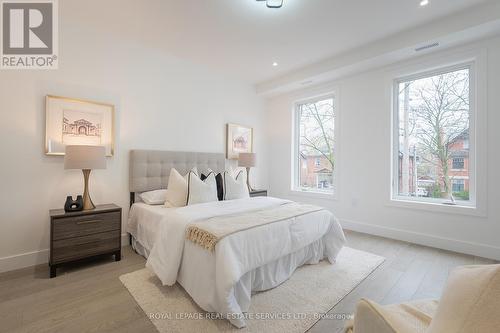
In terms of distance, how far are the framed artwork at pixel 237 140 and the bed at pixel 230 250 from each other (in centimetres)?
176

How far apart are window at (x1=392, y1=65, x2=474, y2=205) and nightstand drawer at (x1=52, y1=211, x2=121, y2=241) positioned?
13.3 ft

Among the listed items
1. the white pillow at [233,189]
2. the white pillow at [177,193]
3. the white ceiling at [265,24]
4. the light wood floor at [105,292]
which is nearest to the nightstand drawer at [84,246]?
the light wood floor at [105,292]

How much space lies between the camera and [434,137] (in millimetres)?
Answer: 3422

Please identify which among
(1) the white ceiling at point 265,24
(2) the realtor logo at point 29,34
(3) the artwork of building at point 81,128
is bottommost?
(3) the artwork of building at point 81,128

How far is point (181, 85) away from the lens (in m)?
3.87

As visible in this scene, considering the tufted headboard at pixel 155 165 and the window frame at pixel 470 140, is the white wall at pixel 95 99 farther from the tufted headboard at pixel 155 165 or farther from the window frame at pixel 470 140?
the window frame at pixel 470 140

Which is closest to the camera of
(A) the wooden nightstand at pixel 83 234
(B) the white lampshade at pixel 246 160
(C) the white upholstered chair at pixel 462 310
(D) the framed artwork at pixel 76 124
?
(C) the white upholstered chair at pixel 462 310

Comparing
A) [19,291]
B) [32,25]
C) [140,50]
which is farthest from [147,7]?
[19,291]

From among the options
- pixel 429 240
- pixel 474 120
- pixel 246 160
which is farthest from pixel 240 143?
pixel 474 120

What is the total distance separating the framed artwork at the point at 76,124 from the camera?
8.82 feet

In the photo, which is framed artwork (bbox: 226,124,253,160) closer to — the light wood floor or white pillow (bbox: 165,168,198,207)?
white pillow (bbox: 165,168,198,207)

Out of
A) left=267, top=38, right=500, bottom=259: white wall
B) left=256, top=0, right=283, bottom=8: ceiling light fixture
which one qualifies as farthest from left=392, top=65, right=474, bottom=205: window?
left=256, top=0, right=283, bottom=8: ceiling light fixture

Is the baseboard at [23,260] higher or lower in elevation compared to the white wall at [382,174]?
lower

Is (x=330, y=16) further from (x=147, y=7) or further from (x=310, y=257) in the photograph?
(x=310, y=257)
